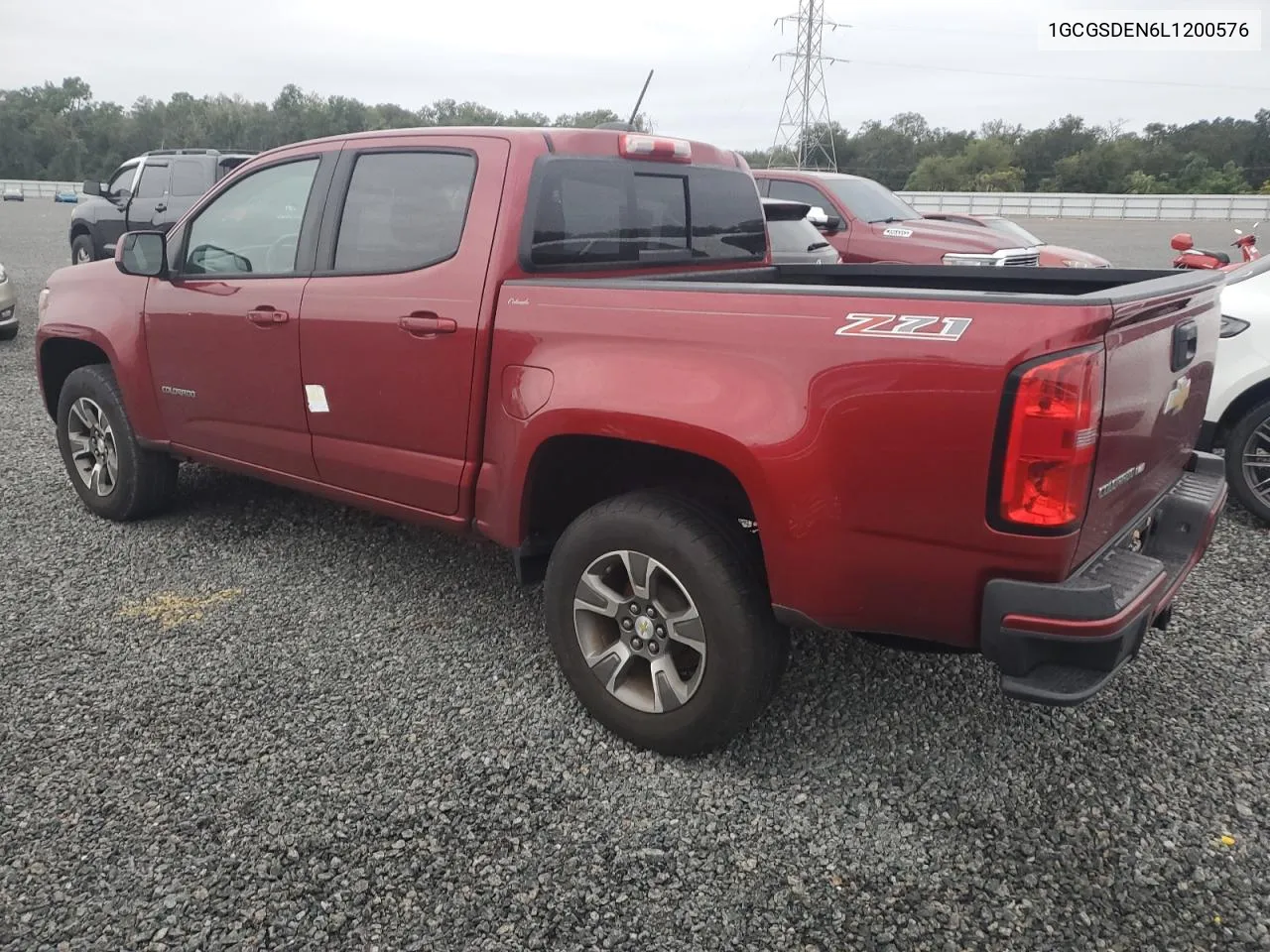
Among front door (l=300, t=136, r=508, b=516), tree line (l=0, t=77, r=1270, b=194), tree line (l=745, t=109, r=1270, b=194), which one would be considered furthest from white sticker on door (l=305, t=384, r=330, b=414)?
tree line (l=745, t=109, r=1270, b=194)

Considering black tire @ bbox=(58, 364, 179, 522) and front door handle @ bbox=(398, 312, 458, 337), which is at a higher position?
front door handle @ bbox=(398, 312, 458, 337)

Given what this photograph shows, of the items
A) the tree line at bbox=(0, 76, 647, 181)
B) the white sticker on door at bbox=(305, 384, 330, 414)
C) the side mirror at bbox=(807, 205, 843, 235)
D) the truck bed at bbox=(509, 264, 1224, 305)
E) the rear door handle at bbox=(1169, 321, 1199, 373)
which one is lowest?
the white sticker on door at bbox=(305, 384, 330, 414)

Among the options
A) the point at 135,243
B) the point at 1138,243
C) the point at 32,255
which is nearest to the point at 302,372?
the point at 135,243

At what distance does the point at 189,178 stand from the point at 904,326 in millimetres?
12948

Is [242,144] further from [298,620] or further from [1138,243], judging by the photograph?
[298,620]

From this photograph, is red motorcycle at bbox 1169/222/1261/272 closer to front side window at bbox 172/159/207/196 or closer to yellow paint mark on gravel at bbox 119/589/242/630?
yellow paint mark on gravel at bbox 119/589/242/630

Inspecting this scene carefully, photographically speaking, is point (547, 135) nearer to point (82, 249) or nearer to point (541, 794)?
point (541, 794)

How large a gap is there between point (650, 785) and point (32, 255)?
69.9 ft

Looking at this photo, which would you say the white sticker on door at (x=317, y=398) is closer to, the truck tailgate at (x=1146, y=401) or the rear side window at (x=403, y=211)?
the rear side window at (x=403, y=211)

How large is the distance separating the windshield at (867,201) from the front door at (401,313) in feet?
22.0

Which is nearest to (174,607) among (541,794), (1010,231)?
(541,794)

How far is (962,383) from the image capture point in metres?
2.20

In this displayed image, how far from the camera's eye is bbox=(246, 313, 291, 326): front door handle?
380 cm

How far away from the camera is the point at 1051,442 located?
7.04 ft
